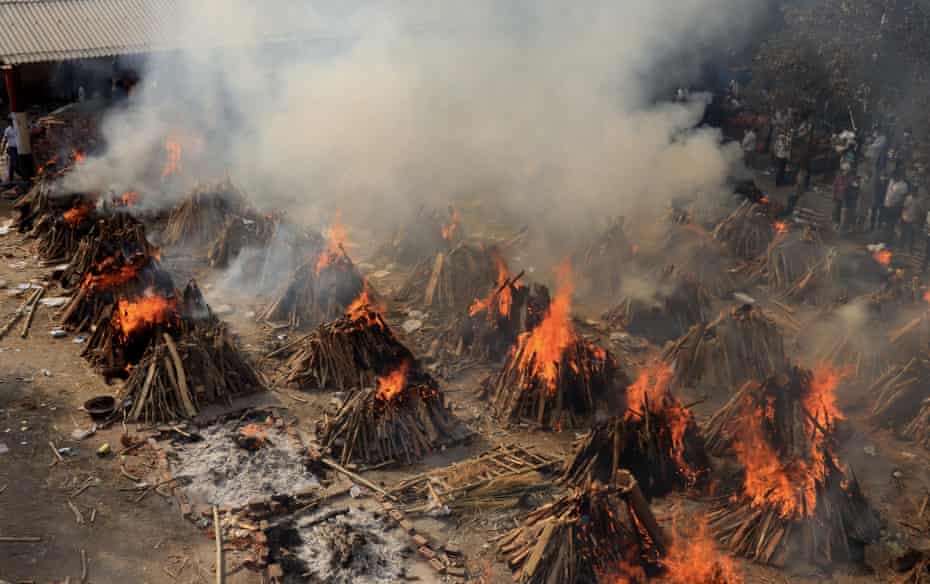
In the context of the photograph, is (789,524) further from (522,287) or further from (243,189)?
(243,189)

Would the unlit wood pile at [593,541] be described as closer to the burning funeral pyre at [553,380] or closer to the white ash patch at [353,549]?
the white ash patch at [353,549]

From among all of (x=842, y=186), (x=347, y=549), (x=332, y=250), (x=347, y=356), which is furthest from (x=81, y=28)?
(x=347, y=549)

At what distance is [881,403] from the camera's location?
11.6m

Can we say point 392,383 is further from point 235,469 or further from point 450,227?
point 450,227

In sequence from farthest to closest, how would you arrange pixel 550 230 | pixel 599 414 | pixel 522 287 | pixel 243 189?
pixel 243 189 < pixel 550 230 < pixel 522 287 < pixel 599 414

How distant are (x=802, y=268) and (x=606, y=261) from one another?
3605mm

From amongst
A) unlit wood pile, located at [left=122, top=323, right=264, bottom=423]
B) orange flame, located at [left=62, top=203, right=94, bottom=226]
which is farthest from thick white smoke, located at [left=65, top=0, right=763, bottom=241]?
unlit wood pile, located at [left=122, top=323, right=264, bottom=423]

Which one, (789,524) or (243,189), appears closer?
(789,524)

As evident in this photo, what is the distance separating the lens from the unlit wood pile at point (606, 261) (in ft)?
49.4

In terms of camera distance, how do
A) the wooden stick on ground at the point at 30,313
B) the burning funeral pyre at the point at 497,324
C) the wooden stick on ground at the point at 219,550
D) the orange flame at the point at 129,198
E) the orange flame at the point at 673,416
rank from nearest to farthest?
the wooden stick on ground at the point at 219,550 → the orange flame at the point at 673,416 → the burning funeral pyre at the point at 497,324 → the wooden stick on ground at the point at 30,313 → the orange flame at the point at 129,198

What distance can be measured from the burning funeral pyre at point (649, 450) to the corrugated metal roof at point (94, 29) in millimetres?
15840

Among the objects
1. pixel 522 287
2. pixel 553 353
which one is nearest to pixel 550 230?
pixel 522 287

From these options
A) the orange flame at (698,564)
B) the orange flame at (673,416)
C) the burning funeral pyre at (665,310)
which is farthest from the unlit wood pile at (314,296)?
the orange flame at (698,564)

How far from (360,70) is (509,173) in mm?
3899
